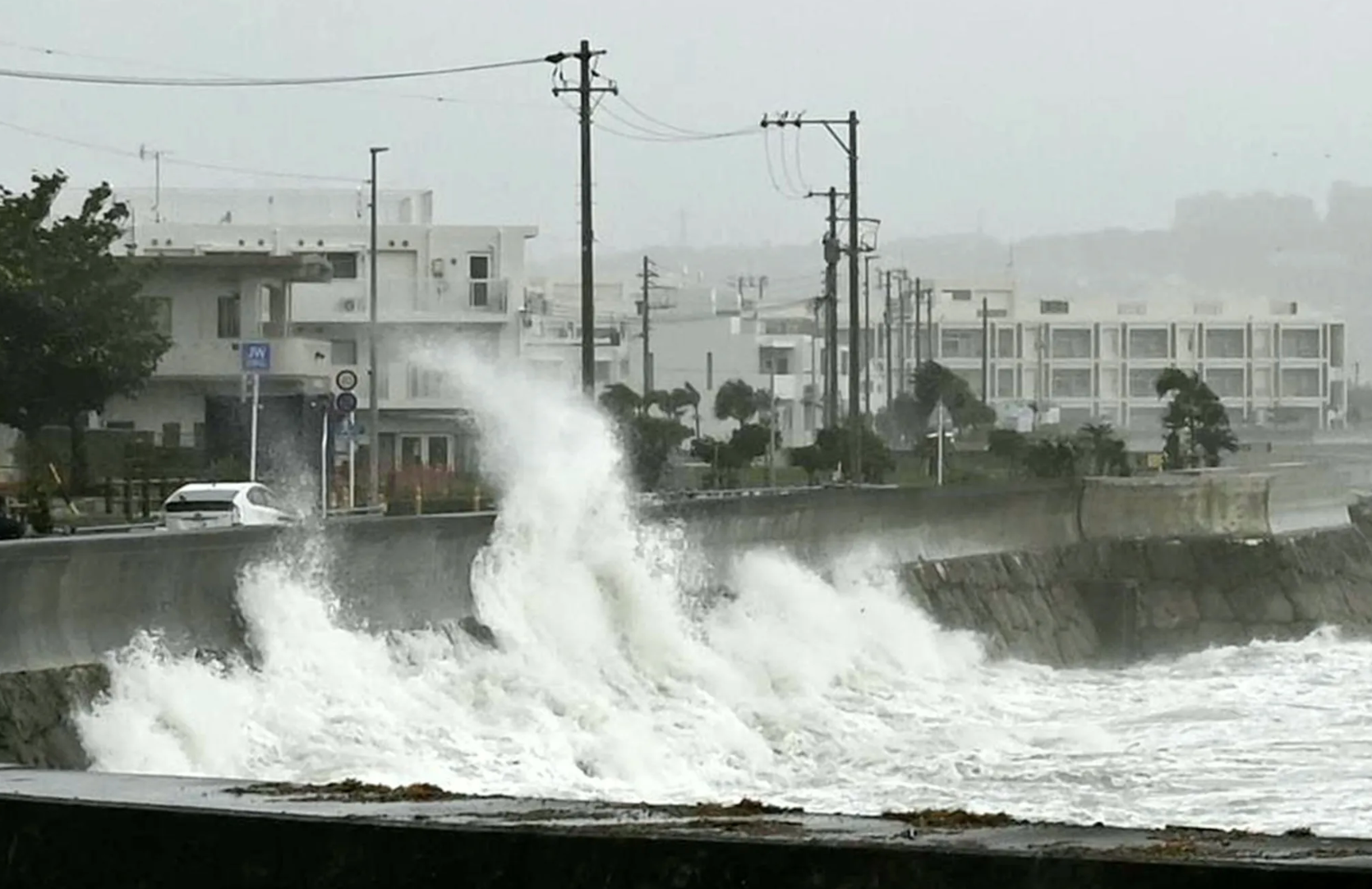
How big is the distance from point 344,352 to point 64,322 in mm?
20987

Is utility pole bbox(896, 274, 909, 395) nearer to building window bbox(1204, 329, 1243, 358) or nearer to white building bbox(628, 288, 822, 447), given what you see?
white building bbox(628, 288, 822, 447)

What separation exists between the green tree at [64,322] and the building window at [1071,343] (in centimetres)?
8144

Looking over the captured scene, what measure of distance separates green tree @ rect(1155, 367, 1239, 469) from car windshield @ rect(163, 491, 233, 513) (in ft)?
145

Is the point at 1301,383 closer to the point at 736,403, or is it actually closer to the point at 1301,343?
the point at 1301,343

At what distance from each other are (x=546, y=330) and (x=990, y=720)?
7892cm

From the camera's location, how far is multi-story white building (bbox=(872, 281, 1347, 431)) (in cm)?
11919

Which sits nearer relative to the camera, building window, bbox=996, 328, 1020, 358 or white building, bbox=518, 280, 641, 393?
white building, bbox=518, 280, 641, 393

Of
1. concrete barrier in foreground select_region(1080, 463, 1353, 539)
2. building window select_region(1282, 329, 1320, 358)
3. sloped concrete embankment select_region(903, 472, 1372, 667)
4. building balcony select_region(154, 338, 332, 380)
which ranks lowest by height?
sloped concrete embankment select_region(903, 472, 1372, 667)

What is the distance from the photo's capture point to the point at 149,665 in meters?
16.2

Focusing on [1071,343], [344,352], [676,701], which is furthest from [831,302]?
[1071,343]

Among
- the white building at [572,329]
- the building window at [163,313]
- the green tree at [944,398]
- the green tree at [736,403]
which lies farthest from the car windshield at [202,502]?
the green tree at [944,398]

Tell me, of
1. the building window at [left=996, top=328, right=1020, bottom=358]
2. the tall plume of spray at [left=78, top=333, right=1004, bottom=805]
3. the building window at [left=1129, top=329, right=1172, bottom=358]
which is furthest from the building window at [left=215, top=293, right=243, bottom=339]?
the building window at [left=996, top=328, right=1020, bottom=358]

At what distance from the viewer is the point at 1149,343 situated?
420ft

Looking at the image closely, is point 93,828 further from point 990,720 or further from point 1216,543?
point 1216,543
